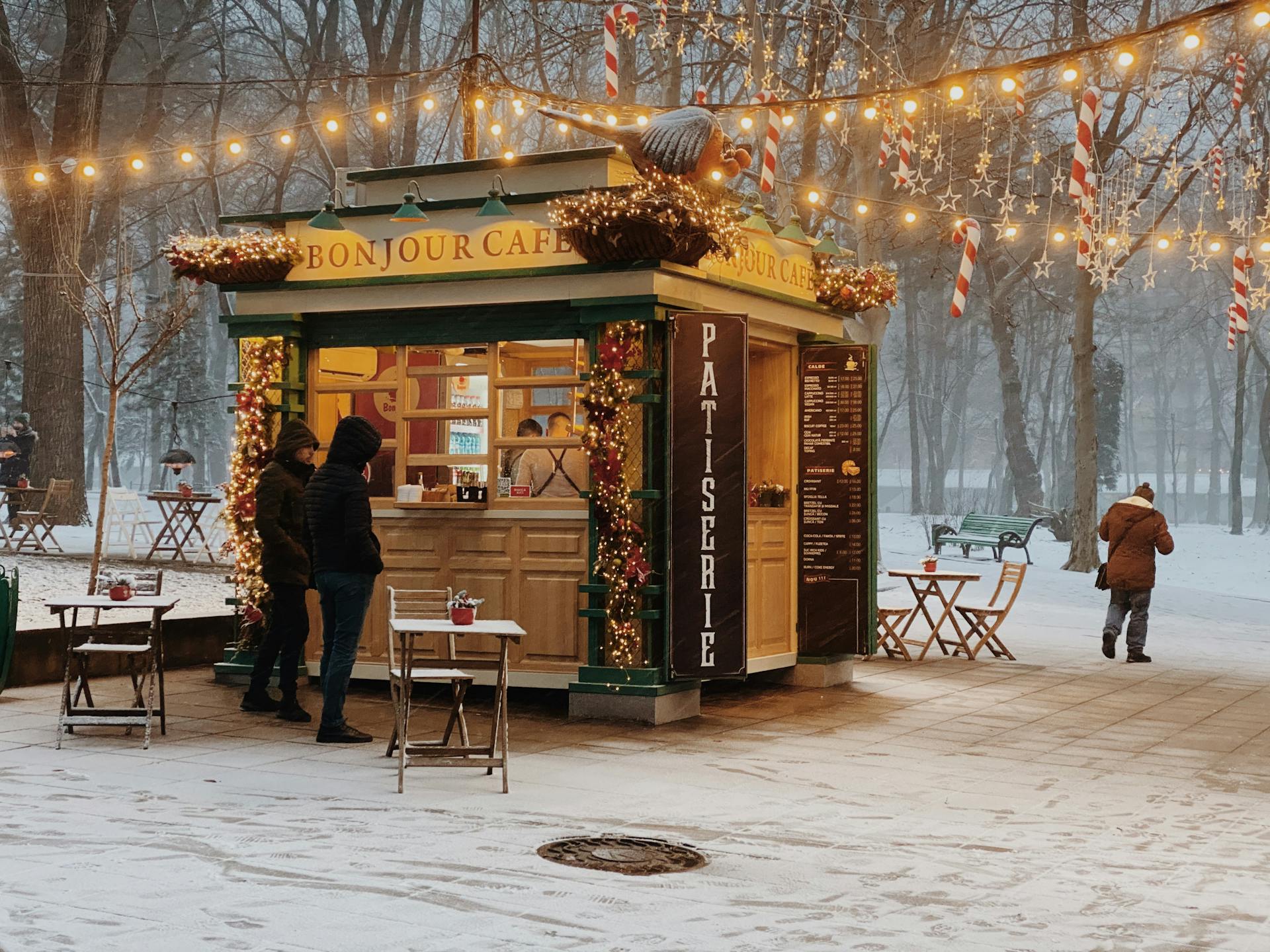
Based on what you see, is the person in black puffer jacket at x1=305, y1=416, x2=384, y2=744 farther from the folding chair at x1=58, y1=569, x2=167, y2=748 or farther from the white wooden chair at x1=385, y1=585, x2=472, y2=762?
the folding chair at x1=58, y1=569, x2=167, y2=748

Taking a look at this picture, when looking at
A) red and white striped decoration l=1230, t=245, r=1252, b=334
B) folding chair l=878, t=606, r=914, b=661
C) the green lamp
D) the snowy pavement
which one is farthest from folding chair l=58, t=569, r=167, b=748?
red and white striped decoration l=1230, t=245, r=1252, b=334

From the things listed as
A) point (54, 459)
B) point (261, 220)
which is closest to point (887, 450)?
point (54, 459)

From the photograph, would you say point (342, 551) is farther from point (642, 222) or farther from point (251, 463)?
point (251, 463)

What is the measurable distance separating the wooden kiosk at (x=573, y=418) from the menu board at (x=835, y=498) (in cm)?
2

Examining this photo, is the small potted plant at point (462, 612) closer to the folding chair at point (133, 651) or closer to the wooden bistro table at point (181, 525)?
the folding chair at point (133, 651)

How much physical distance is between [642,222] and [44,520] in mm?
14534

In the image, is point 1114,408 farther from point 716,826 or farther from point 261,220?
point 716,826

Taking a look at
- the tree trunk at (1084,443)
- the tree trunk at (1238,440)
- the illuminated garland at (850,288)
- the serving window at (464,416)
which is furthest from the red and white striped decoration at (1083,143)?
the tree trunk at (1238,440)

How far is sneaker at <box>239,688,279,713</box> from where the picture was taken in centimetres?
975

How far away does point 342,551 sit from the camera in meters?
8.42

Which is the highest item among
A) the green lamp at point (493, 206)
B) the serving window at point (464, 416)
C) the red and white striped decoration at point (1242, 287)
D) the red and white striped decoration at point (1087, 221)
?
the red and white striped decoration at point (1087, 221)

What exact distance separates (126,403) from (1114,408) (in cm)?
3145

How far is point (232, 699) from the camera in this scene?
10367 millimetres

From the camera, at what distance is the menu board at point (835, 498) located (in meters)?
11.6
